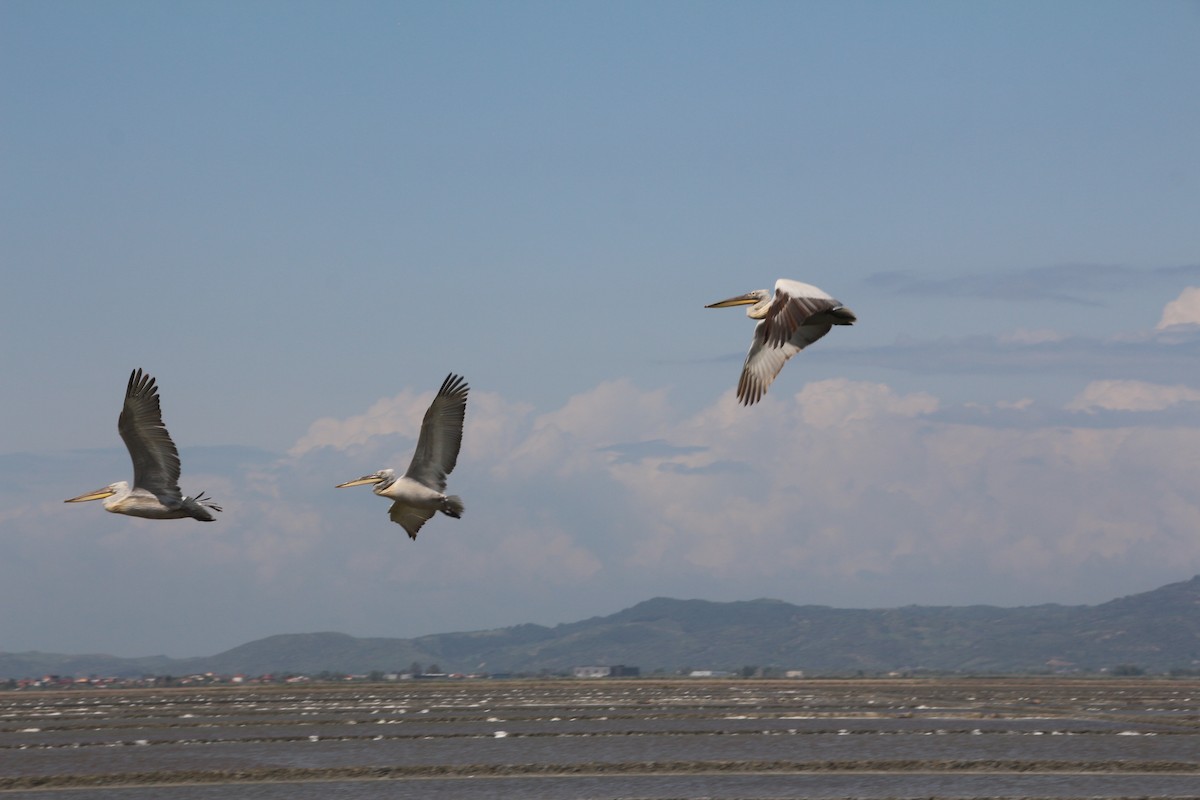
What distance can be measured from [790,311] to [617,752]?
4120cm

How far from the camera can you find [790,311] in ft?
120

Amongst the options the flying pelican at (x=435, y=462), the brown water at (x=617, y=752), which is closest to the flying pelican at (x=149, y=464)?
the flying pelican at (x=435, y=462)

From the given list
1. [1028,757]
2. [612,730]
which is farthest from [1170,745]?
[612,730]

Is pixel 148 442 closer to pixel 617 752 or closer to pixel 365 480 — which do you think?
pixel 365 480

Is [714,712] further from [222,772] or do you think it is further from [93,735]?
[222,772]

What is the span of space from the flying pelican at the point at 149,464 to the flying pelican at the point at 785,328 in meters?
17.4

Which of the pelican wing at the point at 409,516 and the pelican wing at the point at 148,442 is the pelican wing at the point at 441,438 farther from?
the pelican wing at the point at 148,442

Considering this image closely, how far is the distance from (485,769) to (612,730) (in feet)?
81.0

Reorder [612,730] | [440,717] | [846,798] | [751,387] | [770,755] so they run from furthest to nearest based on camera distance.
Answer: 1. [440,717]
2. [612,730]
3. [770,755]
4. [846,798]
5. [751,387]

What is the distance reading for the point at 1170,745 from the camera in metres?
77.8

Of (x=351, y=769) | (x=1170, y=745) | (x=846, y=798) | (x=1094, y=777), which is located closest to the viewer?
(x=846, y=798)

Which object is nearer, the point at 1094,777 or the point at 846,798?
the point at 846,798

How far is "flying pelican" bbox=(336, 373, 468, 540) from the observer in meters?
41.4

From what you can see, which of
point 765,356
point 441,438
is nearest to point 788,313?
point 765,356
